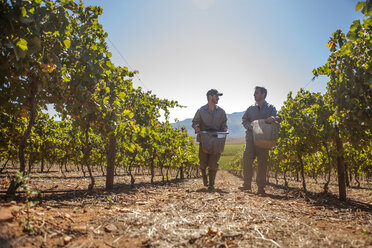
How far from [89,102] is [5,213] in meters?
2.00

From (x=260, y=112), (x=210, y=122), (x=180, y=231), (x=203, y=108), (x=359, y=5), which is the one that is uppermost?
(x=359, y=5)

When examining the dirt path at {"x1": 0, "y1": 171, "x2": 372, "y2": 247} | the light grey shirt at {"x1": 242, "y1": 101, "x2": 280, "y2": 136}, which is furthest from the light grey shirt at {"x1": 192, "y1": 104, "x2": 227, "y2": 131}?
the dirt path at {"x1": 0, "y1": 171, "x2": 372, "y2": 247}

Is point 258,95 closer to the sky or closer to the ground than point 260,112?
closer to the sky

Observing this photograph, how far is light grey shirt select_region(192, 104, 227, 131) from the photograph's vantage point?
578cm

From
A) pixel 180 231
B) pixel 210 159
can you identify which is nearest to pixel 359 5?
pixel 180 231

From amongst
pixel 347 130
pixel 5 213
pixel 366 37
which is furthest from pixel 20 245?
pixel 347 130

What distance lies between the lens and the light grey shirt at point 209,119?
578cm

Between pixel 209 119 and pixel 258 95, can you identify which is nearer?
pixel 209 119

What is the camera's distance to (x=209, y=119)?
5.77 metres

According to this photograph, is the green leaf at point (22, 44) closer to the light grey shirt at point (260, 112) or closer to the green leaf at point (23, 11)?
the green leaf at point (23, 11)

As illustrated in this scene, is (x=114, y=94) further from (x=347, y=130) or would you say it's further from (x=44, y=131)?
(x=44, y=131)

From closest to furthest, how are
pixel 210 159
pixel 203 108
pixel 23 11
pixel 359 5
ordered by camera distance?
pixel 359 5, pixel 23 11, pixel 210 159, pixel 203 108

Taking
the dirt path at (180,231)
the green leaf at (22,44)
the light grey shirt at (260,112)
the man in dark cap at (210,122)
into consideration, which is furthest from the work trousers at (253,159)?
the green leaf at (22,44)

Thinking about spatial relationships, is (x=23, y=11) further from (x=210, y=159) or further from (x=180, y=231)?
(x=210, y=159)
